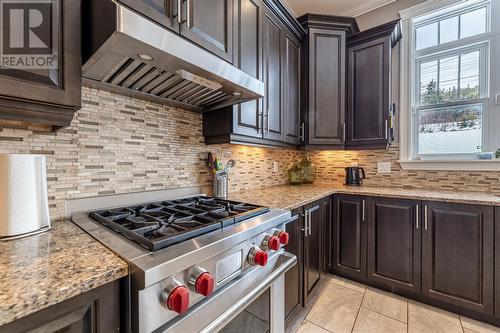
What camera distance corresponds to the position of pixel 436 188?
226 cm

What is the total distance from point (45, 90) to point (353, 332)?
209 centimetres

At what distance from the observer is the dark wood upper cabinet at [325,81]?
236 centimetres

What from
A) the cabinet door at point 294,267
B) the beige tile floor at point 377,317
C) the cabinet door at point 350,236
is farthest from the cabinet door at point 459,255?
the cabinet door at point 294,267

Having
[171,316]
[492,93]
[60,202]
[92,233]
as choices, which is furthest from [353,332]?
[492,93]

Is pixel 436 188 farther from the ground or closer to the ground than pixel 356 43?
closer to the ground

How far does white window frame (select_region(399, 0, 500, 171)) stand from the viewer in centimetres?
209

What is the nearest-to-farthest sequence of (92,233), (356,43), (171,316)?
(171,316)
(92,233)
(356,43)

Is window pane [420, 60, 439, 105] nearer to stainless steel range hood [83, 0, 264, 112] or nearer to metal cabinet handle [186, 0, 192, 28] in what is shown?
stainless steel range hood [83, 0, 264, 112]

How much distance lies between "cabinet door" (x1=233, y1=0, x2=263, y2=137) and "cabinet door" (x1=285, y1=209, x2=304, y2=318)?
2.20ft

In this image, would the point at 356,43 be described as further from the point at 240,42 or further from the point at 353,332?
the point at 353,332

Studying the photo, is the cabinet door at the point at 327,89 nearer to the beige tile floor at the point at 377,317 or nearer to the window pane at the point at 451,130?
the window pane at the point at 451,130

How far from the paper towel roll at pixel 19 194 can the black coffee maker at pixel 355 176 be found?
2.58 metres

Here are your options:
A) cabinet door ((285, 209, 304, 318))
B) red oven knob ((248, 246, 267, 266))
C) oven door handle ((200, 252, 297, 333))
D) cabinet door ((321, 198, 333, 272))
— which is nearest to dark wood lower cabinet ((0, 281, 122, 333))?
oven door handle ((200, 252, 297, 333))

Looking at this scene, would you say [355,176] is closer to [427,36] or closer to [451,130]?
[451,130]
